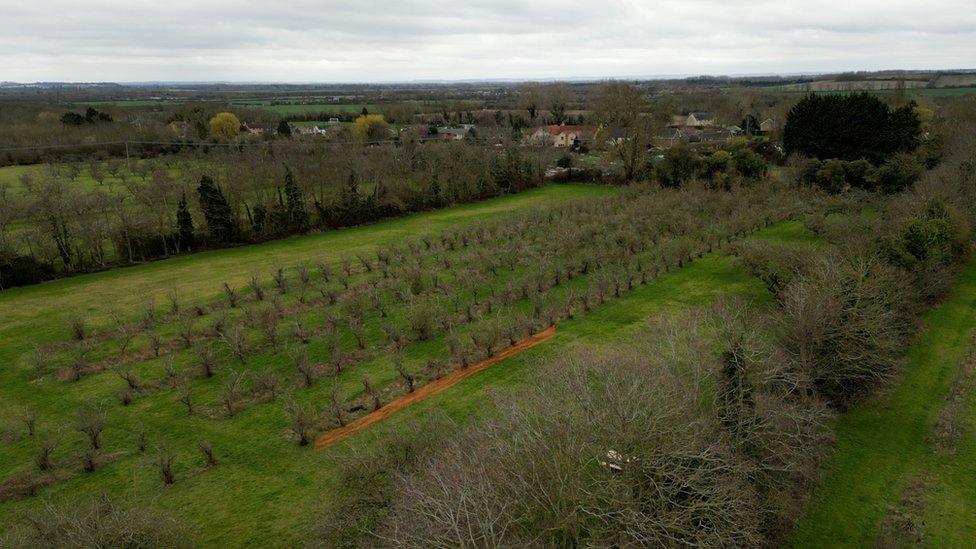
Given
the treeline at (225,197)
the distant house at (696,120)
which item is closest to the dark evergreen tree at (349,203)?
the treeline at (225,197)

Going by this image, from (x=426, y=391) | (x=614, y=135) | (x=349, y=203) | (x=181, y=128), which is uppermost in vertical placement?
(x=181, y=128)

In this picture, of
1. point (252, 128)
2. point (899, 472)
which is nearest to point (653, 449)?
point (899, 472)

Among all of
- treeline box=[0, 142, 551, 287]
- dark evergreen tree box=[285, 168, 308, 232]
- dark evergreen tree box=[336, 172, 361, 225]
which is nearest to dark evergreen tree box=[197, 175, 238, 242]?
treeline box=[0, 142, 551, 287]

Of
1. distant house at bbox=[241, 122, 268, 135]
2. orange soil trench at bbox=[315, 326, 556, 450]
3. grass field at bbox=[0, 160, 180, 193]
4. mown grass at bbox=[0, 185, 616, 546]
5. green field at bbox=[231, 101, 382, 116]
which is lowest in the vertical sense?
mown grass at bbox=[0, 185, 616, 546]

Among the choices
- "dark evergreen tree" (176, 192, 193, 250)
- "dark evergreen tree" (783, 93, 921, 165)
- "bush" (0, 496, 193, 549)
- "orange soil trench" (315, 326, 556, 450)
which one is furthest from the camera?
"dark evergreen tree" (783, 93, 921, 165)

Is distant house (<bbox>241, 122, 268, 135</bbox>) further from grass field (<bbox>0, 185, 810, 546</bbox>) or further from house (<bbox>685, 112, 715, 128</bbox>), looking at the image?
house (<bbox>685, 112, 715, 128</bbox>)

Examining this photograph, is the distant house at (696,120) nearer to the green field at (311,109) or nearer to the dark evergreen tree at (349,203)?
the green field at (311,109)

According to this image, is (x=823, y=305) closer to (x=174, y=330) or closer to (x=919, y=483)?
(x=919, y=483)

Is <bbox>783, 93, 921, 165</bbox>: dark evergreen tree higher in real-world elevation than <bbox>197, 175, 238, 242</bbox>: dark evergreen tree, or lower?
higher

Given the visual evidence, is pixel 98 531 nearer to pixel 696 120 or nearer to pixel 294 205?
pixel 294 205
